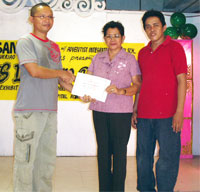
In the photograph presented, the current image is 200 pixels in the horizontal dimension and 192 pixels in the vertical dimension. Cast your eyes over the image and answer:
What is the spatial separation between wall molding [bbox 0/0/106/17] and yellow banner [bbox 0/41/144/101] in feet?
1.73

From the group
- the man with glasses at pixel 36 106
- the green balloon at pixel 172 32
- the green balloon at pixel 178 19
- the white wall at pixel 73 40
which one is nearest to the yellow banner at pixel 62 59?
the white wall at pixel 73 40

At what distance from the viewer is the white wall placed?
14.1ft

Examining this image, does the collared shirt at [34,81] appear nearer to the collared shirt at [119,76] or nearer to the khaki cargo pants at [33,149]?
the khaki cargo pants at [33,149]

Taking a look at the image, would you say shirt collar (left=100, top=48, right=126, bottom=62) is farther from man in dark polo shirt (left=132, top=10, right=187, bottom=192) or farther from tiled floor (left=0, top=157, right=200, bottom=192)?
tiled floor (left=0, top=157, right=200, bottom=192)

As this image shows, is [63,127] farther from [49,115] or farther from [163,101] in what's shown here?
[163,101]

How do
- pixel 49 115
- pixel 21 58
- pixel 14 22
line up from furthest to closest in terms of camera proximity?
pixel 14 22
pixel 49 115
pixel 21 58

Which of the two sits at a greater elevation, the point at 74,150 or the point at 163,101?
the point at 163,101

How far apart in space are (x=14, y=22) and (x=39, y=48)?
244cm

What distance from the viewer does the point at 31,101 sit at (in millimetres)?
2148

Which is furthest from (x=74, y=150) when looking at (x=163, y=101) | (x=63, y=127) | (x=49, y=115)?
(x=163, y=101)

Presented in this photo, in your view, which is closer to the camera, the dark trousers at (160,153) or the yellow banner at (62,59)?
the dark trousers at (160,153)

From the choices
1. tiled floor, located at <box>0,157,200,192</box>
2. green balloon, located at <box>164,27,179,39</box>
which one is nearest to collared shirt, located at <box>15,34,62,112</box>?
tiled floor, located at <box>0,157,200,192</box>

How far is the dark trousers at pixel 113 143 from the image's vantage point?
2.25 metres

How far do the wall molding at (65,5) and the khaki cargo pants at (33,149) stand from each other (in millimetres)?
2518
